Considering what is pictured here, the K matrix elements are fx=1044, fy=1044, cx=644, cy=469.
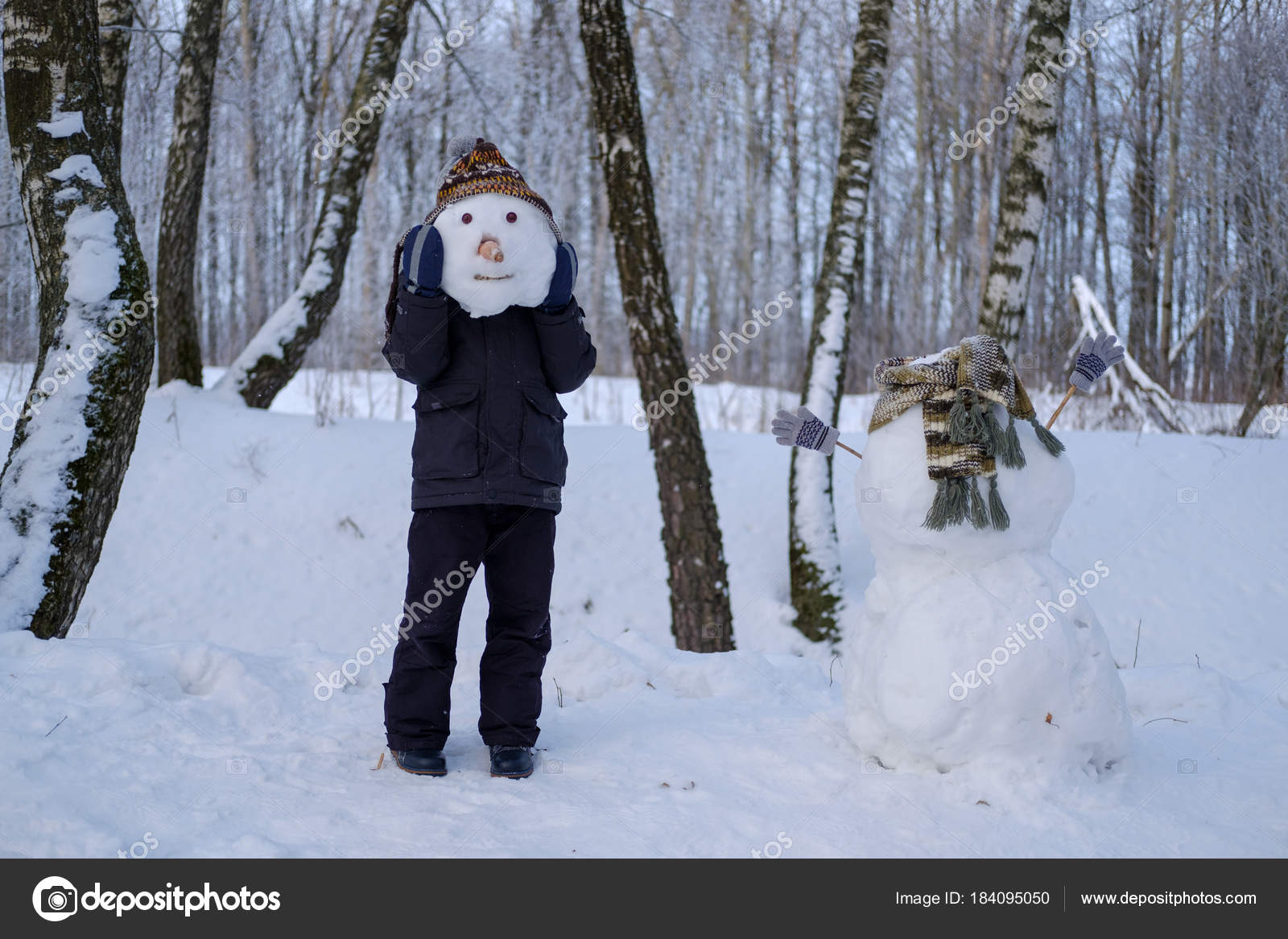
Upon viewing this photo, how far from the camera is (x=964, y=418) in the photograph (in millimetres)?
2568

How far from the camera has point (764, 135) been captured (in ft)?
49.4

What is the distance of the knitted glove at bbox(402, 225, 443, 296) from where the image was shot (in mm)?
2541

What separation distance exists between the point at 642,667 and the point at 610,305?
13020 mm

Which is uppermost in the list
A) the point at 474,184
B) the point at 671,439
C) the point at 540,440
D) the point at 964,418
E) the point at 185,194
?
the point at 185,194

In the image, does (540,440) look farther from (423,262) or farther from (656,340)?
(656,340)

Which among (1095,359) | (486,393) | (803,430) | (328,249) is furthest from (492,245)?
(328,249)

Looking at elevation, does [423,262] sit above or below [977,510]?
above

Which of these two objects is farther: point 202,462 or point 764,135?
point 764,135

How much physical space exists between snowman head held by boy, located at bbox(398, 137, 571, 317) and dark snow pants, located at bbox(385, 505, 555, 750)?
1.77 ft

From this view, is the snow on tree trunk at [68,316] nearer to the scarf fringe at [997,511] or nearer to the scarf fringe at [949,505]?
the scarf fringe at [949,505]

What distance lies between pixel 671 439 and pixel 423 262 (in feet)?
8.99

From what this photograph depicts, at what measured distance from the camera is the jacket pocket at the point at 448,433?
2.62 m
